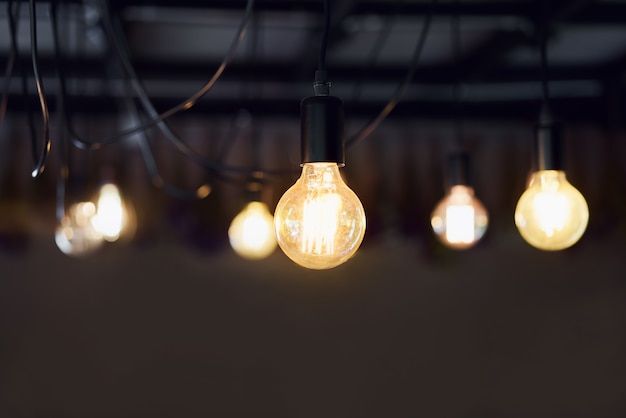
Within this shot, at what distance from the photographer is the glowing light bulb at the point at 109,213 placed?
8.39ft

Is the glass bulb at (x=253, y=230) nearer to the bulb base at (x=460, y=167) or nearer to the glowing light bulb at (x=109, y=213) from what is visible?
the glowing light bulb at (x=109, y=213)

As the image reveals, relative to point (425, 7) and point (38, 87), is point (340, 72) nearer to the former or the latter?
point (425, 7)

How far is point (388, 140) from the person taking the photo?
4.50m

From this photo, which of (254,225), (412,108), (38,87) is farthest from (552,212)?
(412,108)

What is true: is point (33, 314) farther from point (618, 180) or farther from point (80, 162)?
point (618, 180)

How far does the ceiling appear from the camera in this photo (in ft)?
8.07

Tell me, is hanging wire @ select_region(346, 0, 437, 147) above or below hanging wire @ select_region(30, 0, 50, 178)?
above

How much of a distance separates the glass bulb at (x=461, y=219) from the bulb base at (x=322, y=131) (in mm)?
1229

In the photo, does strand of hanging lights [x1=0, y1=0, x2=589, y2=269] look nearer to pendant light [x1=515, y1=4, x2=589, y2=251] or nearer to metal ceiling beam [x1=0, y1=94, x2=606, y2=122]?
pendant light [x1=515, y1=4, x2=589, y2=251]

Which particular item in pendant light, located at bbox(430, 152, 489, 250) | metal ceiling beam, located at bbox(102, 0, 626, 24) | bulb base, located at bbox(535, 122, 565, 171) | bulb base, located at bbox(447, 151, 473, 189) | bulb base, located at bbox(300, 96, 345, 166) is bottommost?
bulb base, located at bbox(300, 96, 345, 166)

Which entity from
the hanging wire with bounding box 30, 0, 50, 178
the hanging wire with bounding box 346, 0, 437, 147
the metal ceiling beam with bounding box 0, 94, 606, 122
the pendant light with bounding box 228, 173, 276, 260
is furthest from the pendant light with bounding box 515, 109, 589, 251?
the metal ceiling beam with bounding box 0, 94, 606, 122

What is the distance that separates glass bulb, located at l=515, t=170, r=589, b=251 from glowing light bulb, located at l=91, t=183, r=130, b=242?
1.54 m

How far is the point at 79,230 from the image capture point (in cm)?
246

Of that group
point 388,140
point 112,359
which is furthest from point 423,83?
point 112,359
